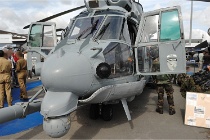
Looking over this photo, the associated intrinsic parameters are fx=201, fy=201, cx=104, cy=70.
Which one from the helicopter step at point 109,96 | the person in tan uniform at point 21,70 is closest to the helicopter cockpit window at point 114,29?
the helicopter step at point 109,96

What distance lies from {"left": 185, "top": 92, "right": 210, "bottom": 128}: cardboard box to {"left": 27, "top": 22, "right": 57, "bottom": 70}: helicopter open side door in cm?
406

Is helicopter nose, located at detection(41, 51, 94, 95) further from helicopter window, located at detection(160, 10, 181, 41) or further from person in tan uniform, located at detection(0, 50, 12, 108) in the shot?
person in tan uniform, located at detection(0, 50, 12, 108)

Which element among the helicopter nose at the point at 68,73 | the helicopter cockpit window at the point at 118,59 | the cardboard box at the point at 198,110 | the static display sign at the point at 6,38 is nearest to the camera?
the helicopter nose at the point at 68,73

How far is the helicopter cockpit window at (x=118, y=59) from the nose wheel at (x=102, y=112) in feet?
3.31

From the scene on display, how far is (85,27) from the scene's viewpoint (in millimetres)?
4922

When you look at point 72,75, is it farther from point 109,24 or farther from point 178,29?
point 178,29

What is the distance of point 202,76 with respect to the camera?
279 inches

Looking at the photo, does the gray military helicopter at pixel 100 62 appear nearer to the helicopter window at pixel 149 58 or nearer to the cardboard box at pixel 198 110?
the helicopter window at pixel 149 58

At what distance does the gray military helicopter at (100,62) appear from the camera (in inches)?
133

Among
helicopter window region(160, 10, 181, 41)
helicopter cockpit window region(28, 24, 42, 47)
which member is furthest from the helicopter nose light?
helicopter cockpit window region(28, 24, 42, 47)

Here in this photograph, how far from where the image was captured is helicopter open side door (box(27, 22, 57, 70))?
5.96m

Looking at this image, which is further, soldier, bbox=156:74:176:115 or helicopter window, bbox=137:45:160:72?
soldier, bbox=156:74:176:115

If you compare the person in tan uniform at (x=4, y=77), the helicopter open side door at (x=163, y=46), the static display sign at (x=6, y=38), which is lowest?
the person in tan uniform at (x=4, y=77)

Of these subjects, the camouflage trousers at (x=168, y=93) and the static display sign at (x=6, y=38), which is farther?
the static display sign at (x=6, y=38)
